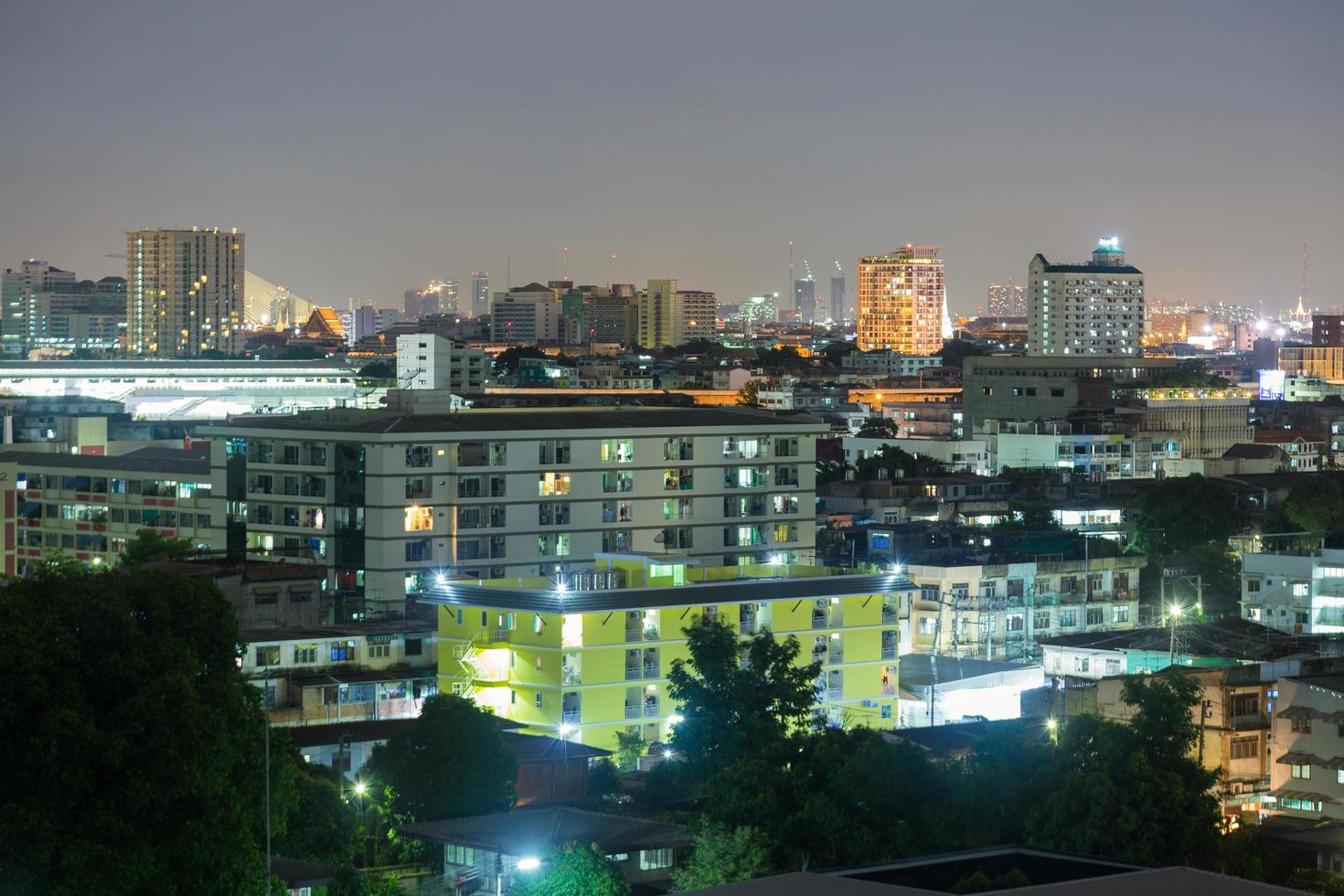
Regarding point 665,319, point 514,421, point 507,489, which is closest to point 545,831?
point 507,489

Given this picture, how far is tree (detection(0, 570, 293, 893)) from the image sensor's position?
9.16 metres

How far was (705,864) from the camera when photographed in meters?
11.4

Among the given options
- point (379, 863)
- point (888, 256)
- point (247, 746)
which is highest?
point (888, 256)

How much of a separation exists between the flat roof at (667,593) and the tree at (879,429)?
27.5 meters

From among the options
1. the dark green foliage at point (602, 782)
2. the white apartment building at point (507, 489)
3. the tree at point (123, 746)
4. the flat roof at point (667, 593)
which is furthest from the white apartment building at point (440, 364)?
the tree at point (123, 746)

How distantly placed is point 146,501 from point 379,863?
1422 cm

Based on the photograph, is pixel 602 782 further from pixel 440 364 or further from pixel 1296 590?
pixel 440 364

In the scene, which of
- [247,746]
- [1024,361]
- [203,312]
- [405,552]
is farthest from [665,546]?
[203,312]

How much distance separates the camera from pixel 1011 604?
21359mm

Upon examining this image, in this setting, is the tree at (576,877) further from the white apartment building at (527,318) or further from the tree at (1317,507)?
the white apartment building at (527,318)

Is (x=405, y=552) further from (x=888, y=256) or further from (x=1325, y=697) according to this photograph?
(x=888, y=256)

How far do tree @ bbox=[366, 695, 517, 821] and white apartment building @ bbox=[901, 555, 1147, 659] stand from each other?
23.7 ft

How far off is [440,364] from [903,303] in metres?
46.5

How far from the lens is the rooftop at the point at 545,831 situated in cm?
1134
